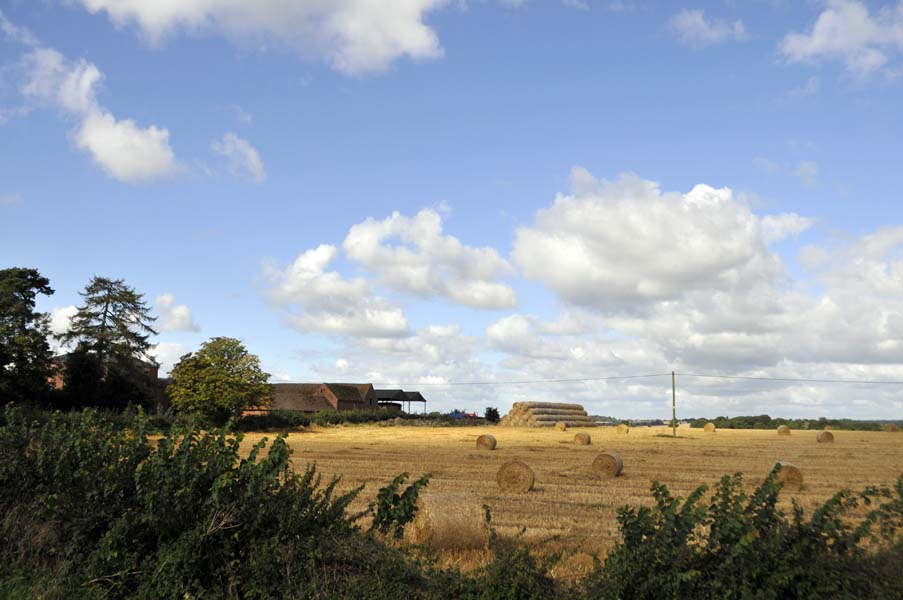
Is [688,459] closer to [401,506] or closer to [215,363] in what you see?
[401,506]

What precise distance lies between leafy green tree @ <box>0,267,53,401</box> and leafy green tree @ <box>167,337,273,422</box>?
993 cm

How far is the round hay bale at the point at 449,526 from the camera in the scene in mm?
10977

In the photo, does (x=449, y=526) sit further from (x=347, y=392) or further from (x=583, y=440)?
(x=347, y=392)

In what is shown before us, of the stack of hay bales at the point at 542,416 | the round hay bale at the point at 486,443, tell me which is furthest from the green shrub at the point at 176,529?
the stack of hay bales at the point at 542,416

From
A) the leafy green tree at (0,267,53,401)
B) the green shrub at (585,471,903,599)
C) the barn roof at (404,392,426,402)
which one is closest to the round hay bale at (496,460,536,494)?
the green shrub at (585,471,903,599)

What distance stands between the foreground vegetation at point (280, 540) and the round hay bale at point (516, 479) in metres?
11.4

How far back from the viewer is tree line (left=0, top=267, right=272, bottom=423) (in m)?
48.5

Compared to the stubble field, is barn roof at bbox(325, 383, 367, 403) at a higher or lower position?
higher

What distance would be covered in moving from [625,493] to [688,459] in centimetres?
1340

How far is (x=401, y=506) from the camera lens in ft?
27.3

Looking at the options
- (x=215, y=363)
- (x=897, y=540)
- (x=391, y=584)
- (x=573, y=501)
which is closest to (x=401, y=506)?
(x=391, y=584)

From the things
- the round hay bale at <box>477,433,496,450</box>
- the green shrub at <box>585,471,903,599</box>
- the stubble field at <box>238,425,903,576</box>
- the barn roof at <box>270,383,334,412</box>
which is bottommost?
the stubble field at <box>238,425,903,576</box>

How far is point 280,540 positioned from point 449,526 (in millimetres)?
4107

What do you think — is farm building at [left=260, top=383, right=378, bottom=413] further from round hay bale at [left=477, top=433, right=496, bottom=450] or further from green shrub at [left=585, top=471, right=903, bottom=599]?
green shrub at [left=585, top=471, right=903, bottom=599]
